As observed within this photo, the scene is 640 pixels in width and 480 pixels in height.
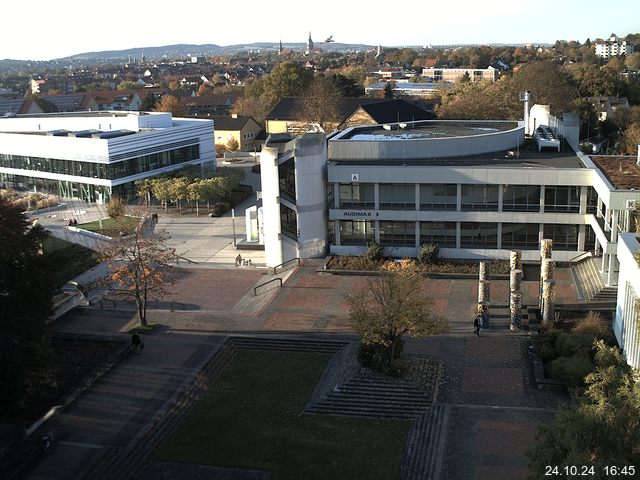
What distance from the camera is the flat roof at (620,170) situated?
1419 inches

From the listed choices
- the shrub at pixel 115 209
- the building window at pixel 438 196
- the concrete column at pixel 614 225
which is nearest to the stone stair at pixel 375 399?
the concrete column at pixel 614 225

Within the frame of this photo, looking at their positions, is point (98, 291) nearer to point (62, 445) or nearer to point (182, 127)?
point (62, 445)

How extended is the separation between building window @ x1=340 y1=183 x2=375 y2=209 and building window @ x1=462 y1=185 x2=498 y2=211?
5372 mm

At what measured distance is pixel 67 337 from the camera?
32.8 meters

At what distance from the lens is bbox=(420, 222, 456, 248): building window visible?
42.1 m

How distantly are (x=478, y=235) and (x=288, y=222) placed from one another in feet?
36.2

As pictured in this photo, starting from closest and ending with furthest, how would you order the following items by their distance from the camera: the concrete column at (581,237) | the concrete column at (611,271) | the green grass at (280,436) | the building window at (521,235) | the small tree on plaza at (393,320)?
the green grass at (280,436) → the small tree on plaza at (393,320) → the concrete column at (611,271) → the concrete column at (581,237) → the building window at (521,235)

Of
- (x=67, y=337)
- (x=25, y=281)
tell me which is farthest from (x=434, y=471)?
(x=67, y=337)

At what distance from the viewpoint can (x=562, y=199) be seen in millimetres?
40312

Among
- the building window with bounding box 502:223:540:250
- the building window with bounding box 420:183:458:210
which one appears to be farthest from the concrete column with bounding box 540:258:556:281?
the building window with bounding box 420:183:458:210

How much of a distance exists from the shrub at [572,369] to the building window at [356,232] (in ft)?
59.0

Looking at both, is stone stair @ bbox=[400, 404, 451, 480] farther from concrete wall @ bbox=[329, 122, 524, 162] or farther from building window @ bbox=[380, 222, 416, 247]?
concrete wall @ bbox=[329, 122, 524, 162]

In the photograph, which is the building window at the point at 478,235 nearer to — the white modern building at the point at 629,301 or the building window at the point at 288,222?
the building window at the point at 288,222

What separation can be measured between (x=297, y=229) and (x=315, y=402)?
57.5 feet
